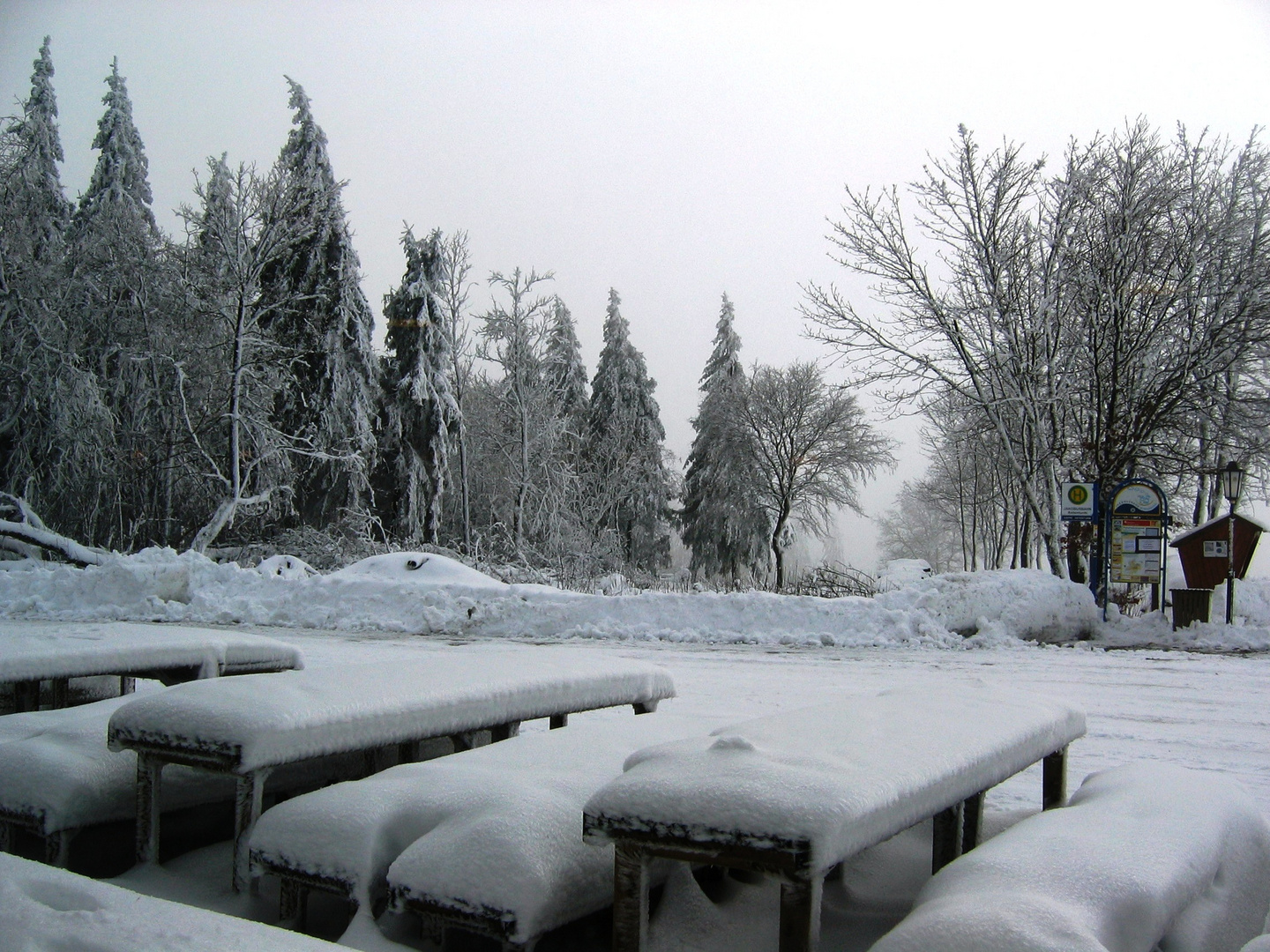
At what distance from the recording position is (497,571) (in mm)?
20000

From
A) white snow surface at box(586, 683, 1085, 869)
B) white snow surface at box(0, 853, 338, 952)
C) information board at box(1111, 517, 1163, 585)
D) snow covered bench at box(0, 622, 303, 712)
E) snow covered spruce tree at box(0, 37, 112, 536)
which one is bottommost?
white snow surface at box(0, 853, 338, 952)

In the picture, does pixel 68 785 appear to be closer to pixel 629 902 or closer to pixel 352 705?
pixel 352 705

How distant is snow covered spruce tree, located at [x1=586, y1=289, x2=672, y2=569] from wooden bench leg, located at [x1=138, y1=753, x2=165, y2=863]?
35.0 m

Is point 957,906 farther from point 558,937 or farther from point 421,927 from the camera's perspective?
point 421,927

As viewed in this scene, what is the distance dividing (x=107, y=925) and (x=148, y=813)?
147cm

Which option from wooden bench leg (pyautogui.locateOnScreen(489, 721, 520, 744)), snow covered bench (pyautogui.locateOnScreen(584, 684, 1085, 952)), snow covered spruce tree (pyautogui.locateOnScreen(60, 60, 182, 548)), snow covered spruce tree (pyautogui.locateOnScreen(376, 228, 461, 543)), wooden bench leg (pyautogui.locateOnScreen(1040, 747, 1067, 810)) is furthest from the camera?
snow covered spruce tree (pyautogui.locateOnScreen(376, 228, 461, 543))

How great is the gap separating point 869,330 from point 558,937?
1515 cm

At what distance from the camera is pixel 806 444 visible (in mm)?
39531

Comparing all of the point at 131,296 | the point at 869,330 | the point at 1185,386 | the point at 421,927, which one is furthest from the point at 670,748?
the point at 131,296

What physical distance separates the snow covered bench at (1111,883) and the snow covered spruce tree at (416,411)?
30250 millimetres

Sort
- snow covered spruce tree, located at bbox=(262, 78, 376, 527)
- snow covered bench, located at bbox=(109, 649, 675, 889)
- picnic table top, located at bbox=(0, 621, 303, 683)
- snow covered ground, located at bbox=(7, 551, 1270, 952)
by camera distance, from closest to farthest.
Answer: snow covered bench, located at bbox=(109, 649, 675, 889) < picnic table top, located at bbox=(0, 621, 303, 683) < snow covered ground, located at bbox=(7, 551, 1270, 952) < snow covered spruce tree, located at bbox=(262, 78, 376, 527)

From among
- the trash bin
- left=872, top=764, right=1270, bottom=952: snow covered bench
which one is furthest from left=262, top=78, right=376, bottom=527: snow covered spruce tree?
left=872, top=764, right=1270, bottom=952: snow covered bench

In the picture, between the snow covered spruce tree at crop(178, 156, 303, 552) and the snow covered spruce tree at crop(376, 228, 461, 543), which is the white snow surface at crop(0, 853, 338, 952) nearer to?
the snow covered spruce tree at crop(178, 156, 303, 552)

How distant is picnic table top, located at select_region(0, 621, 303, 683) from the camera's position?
446cm
